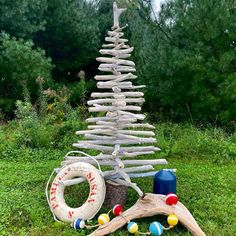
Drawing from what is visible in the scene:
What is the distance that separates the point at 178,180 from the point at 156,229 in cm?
158

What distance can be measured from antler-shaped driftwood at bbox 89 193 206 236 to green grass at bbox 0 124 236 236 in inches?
4.6

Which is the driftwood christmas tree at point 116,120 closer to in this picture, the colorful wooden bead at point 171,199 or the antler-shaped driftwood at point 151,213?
the antler-shaped driftwood at point 151,213

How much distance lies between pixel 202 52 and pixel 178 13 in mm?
772

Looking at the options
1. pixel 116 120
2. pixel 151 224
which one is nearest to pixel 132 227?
pixel 151 224

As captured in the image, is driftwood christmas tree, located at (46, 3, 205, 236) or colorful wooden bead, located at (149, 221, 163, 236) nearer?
colorful wooden bead, located at (149, 221, 163, 236)

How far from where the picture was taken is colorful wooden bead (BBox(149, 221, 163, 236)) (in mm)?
4090

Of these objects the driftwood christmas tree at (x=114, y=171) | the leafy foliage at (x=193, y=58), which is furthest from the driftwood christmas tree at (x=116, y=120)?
the leafy foliage at (x=193, y=58)

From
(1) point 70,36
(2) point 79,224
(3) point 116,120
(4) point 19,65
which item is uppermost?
(1) point 70,36

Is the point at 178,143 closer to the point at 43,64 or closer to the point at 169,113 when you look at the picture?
the point at 169,113

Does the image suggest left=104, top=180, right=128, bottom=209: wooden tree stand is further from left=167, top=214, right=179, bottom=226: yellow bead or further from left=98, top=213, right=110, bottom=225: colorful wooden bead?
left=167, top=214, right=179, bottom=226: yellow bead

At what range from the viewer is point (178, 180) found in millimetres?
5609

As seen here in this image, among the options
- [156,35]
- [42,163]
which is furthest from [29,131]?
[156,35]

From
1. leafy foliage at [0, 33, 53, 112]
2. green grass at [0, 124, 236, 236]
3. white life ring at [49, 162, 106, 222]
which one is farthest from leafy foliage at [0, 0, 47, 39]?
white life ring at [49, 162, 106, 222]

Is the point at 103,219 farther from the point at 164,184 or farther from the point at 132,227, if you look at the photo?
the point at 164,184
